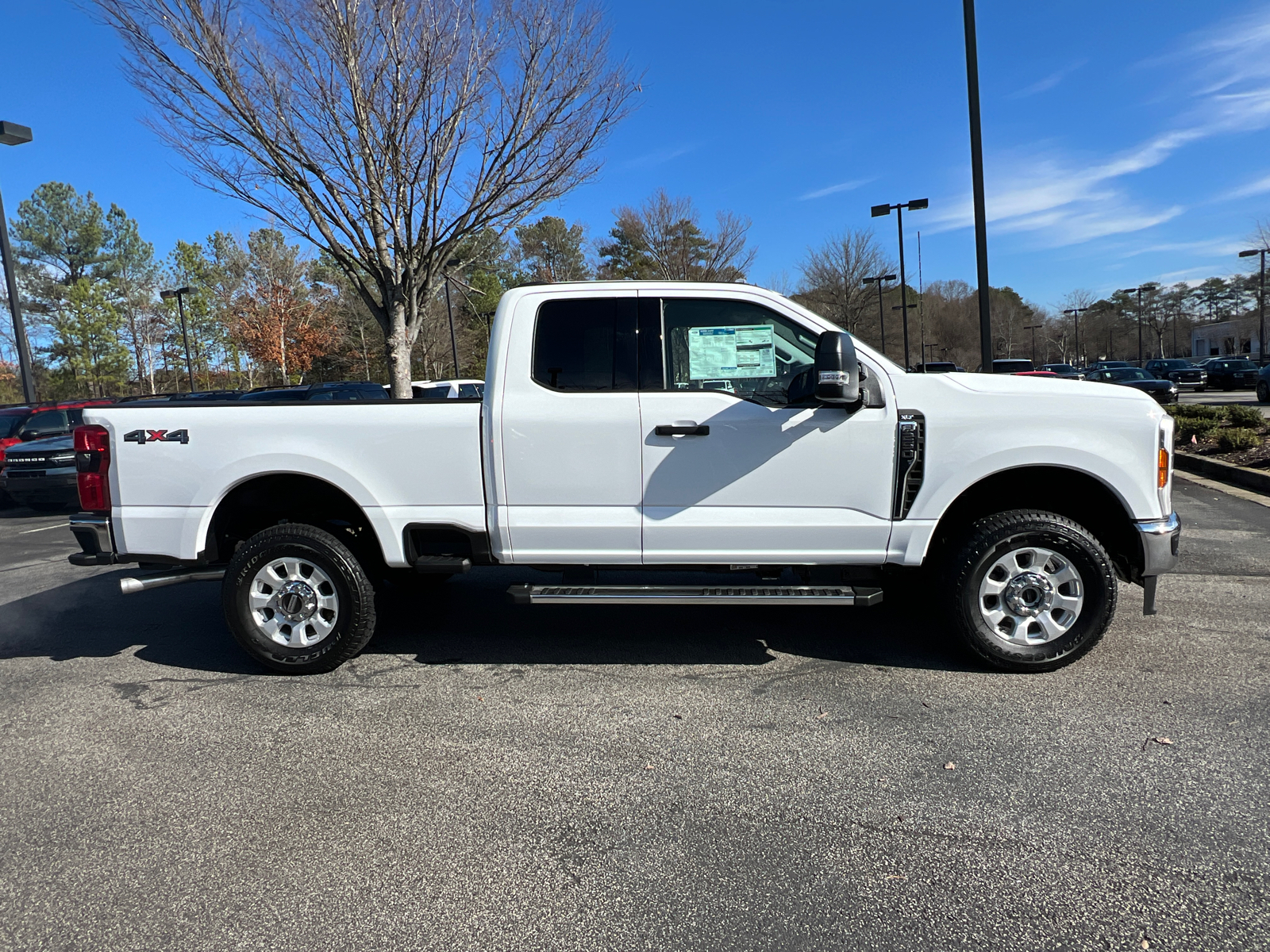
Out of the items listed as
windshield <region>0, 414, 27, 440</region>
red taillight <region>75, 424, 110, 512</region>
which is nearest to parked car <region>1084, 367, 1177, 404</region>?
red taillight <region>75, 424, 110, 512</region>

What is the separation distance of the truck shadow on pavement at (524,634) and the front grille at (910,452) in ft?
3.46

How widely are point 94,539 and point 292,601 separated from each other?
3.82ft

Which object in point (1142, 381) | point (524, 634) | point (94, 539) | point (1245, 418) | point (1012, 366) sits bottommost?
point (524, 634)

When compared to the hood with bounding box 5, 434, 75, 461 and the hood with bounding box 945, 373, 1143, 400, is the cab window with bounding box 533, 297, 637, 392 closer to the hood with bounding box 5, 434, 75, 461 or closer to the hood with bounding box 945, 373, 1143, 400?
the hood with bounding box 945, 373, 1143, 400

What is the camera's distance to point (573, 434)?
171 inches

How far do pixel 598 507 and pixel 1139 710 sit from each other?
9.16ft

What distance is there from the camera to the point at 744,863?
109 inches

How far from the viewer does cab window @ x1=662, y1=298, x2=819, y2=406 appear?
437cm

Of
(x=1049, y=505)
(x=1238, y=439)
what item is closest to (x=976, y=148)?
(x=1238, y=439)

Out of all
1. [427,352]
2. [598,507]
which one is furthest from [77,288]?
[598,507]

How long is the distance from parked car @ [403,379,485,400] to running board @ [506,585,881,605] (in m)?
1.14

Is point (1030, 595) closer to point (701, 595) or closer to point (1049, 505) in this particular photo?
point (1049, 505)

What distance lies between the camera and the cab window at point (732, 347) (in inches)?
172

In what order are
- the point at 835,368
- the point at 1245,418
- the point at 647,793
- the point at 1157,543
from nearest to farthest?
the point at 647,793
the point at 835,368
the point at 1157,543
the point at 1245,418
